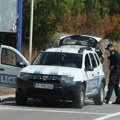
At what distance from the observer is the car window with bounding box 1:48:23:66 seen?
1875cm

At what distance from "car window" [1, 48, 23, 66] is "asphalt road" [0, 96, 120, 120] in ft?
4.18

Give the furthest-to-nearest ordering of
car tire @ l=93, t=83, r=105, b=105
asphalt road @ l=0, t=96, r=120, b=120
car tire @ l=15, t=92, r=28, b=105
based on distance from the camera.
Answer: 1. car tire @ l=93, t=83, r=105, b=105
2. car tire @ l=15, t=92, r=28, b=105
3. asphalt road @ l=0, t=96, r=120, b=120

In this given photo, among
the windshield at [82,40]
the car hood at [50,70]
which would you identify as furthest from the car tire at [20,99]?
the windshield at [82,40]

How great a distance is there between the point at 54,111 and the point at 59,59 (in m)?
2.31

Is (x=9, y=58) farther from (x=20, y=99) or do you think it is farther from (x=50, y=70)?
(x=50, y=70)

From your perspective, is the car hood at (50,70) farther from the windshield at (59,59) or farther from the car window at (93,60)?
the car window at (93,60)

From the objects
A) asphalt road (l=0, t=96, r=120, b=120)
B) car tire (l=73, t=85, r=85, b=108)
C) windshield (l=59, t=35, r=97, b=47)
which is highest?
windshield (l=59, t=35, r=97, b=47)

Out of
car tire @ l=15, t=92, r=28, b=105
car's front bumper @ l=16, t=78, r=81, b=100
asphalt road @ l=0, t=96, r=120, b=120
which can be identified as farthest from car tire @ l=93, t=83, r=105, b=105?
car tire @ l=15, t=92, r=28, b=105

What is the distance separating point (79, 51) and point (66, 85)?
202 cm

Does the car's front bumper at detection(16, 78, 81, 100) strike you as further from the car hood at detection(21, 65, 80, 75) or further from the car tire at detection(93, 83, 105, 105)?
the car tire at detection(93, 83, 105, 105)

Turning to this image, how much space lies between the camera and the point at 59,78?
1652 cm

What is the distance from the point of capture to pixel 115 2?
260 ft

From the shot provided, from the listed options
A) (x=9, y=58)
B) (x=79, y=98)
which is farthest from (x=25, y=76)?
(x=9, y=58)

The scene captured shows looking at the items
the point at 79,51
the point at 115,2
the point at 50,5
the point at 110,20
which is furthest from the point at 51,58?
the point at 115,2
